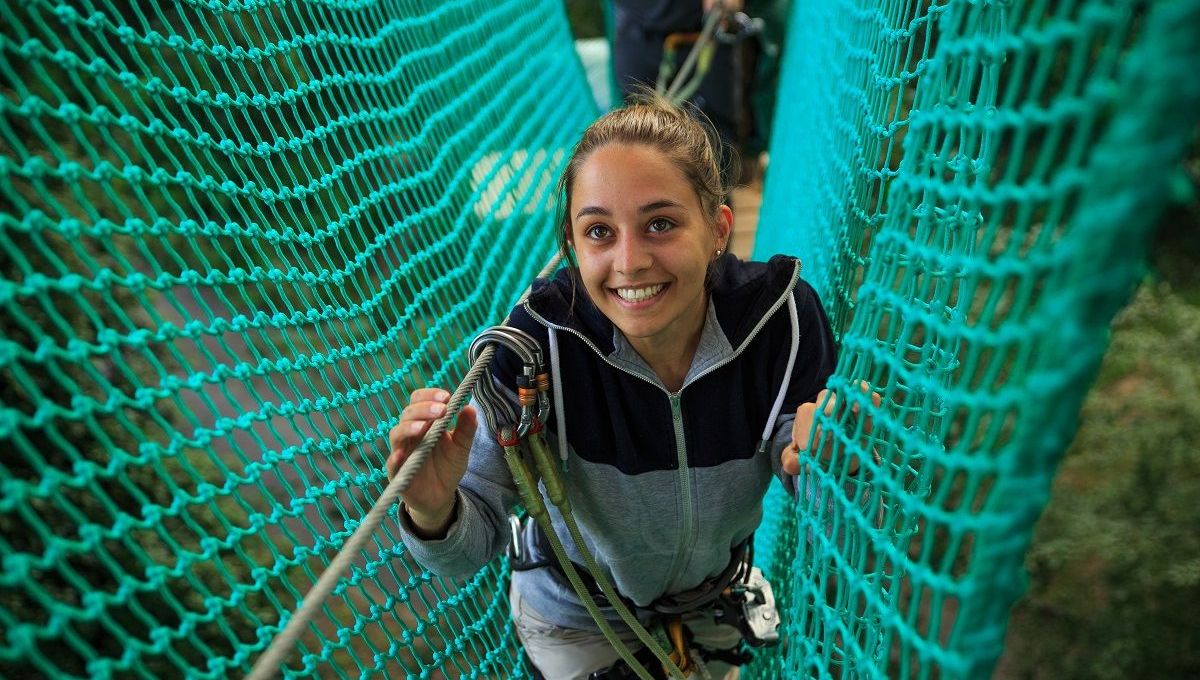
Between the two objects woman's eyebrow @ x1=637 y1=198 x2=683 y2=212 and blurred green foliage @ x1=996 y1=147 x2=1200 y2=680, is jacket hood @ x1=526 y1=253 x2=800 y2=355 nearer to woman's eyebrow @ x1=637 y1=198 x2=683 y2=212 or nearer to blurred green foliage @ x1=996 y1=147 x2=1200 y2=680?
woman's eyebrow @ x1=637 y1=198 x2=683 y2=212

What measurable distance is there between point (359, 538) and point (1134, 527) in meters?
3.32

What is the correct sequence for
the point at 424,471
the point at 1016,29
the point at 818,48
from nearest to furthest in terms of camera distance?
the point at 1016,29 < the point at 424,471 < the point at 818,48

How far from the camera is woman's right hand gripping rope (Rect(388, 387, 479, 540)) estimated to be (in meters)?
0.80

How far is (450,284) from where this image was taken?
1.35m

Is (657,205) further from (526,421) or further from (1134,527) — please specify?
(1134,527)

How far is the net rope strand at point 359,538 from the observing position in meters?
0.62

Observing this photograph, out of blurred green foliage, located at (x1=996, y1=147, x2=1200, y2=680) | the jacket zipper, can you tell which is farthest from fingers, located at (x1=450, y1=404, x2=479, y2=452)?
blurred green foliage, located at (x1=996, y1=147, x2=1200, y2=680)

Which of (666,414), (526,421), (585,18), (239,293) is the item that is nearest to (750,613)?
(666,414)

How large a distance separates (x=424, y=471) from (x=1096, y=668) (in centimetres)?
309

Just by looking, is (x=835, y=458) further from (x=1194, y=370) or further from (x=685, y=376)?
(x=1194, y=370)

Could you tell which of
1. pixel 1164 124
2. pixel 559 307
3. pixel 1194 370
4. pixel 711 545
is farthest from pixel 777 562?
pixel 1194 370

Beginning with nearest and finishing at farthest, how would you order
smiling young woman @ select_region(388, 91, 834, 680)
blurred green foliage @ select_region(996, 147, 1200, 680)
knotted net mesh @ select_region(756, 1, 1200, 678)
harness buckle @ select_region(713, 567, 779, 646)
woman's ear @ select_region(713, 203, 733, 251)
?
knotted net mesh @ select_region(756, 1, 1200, 678), smiling young woman @ select_region(388, 91, 834, 680), woman's ear @ select_region(713, 203, 733, 251), harness buckle @ select_region(713, 567, 779, 646), blurred green foliage @ select_region(996, 147, 1200, 680)

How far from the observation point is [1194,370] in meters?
3.55

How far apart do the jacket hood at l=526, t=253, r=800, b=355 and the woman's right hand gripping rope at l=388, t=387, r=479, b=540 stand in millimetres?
145
